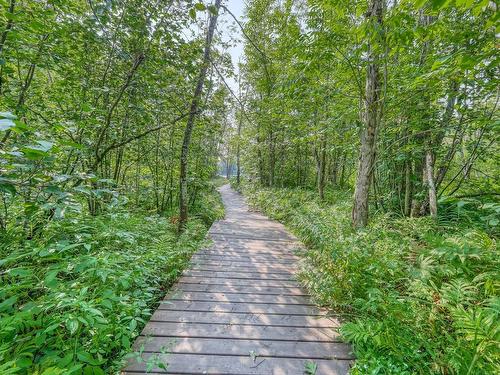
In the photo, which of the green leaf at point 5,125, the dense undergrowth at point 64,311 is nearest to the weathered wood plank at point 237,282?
the dense undergrowth at point 64,311

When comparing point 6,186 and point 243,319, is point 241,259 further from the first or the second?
point 6,186

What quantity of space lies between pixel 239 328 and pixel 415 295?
176 cm

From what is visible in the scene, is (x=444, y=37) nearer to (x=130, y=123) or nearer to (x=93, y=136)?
(x=130, y=123)

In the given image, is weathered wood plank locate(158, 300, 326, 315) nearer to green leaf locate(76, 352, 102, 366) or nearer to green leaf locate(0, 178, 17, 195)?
green leaf locate(76, 352, 102, 366)

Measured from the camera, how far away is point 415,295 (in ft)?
7.33

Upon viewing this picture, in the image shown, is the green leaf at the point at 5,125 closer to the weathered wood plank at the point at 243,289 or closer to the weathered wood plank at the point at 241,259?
the weathered wood plank at the point at 243,289

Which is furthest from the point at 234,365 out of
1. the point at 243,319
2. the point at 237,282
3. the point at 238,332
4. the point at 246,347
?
the point at 237,282

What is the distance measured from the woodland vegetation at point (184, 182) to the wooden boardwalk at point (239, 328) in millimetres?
239

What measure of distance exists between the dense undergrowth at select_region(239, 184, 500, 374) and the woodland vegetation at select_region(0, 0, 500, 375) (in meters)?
0.02

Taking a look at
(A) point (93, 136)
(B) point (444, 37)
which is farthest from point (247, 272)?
(B) point (444, 37)

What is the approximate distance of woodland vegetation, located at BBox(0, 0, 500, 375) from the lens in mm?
1659

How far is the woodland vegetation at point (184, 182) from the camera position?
5.44 ft

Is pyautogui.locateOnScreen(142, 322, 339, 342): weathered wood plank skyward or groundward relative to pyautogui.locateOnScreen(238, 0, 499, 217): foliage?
groundward

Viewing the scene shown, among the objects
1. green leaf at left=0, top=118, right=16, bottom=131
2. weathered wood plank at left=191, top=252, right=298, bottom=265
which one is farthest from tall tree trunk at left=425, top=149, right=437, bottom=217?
green leaf at left=0, top=118, right=16, bottom=131
